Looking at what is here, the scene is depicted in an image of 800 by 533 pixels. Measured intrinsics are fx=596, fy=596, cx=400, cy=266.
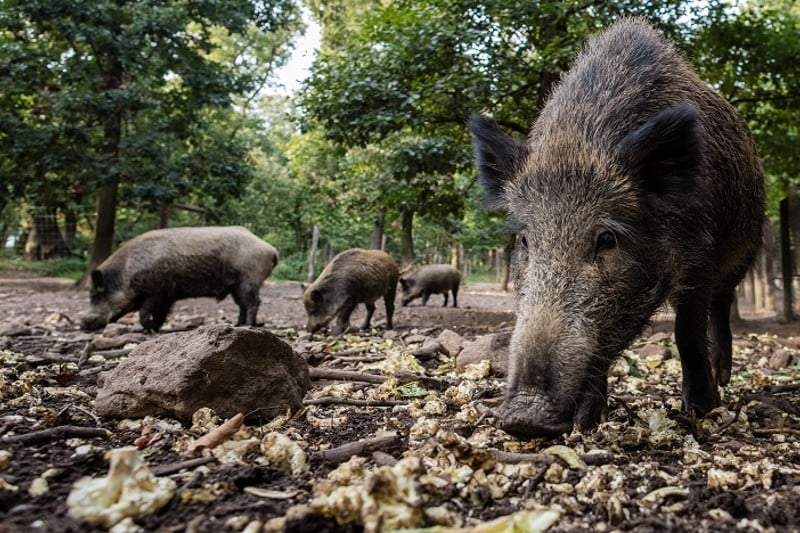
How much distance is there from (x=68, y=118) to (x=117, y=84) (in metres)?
1.75

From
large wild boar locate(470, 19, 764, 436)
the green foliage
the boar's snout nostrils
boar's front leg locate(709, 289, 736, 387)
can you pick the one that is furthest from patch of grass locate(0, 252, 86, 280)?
large wild boar locate(470, 19, 764, 436)

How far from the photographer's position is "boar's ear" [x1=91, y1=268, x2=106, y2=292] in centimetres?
805

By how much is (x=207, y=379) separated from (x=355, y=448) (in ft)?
3.08

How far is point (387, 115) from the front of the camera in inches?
305

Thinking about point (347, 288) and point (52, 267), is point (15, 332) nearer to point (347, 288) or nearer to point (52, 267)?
point (347, 288)

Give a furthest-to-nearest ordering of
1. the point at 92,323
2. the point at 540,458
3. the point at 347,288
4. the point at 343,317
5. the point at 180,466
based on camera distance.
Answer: the point at 347,288, the point at 343,317, the point at 92,323, the point at 540,458, the point at 180,466

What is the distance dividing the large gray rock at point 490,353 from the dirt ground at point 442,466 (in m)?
0.17

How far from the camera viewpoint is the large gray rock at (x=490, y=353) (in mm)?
4434

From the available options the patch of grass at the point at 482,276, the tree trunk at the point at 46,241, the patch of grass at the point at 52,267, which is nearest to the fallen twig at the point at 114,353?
the patch of grass at the point at 52,267

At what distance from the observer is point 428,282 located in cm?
1712

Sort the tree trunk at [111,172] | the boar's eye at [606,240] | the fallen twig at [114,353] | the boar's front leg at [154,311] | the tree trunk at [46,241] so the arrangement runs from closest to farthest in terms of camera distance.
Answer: the boar's eye at [606,240] < the fallen twig at [114,353] < the boar's front leg at [154,311] < the tree trunk at [111,172] < the tree trunk at [46,241]

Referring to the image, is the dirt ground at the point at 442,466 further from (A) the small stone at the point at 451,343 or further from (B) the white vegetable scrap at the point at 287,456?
(A) the small stone at the point at 451,343

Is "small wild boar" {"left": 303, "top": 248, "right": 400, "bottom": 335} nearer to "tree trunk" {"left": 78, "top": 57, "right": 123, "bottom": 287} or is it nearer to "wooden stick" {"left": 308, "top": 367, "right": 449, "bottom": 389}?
"wooden stick" {"left": 308, "top": 367, "right": 449, "bottom": 389}

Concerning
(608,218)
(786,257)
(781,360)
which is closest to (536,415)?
(608,218)
